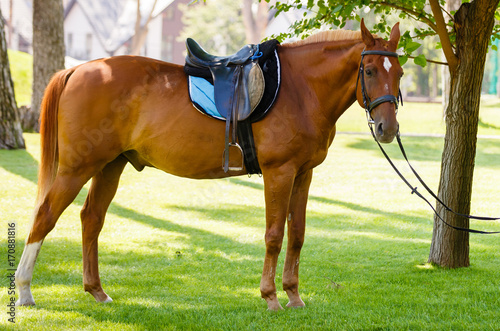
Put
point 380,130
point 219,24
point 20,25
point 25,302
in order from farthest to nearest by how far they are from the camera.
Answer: point 20,25 → point 219,24 → point 25,302 → point 380,130

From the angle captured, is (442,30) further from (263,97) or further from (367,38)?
(263,97)

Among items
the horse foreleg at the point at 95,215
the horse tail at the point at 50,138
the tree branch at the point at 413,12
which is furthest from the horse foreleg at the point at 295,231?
the tree branch at the point at 413,12

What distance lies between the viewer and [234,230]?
28.2ft

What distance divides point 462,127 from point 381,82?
6.84 ft

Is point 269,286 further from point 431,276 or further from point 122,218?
point 122,218

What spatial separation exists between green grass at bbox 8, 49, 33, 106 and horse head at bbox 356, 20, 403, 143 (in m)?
18.7

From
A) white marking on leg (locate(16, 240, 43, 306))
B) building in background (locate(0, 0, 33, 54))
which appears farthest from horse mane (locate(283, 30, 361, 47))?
building in background (locate(0, 0, 33, 54))

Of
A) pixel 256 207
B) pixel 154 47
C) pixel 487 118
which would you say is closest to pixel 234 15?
pixel 154 47

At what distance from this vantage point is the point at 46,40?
1568cm

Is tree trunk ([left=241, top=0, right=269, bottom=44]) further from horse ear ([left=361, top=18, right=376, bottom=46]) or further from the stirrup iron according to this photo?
horse ear ([left=361, top=18, right=376, bottom=46])

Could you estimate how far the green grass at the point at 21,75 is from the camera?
2162 centimetres

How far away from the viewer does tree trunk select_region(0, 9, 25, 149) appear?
41.2 feet

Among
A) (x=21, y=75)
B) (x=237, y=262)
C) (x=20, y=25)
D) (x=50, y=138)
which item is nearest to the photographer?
(x=50, y=138)

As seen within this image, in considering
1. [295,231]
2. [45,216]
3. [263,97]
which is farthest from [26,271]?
[263,97]
